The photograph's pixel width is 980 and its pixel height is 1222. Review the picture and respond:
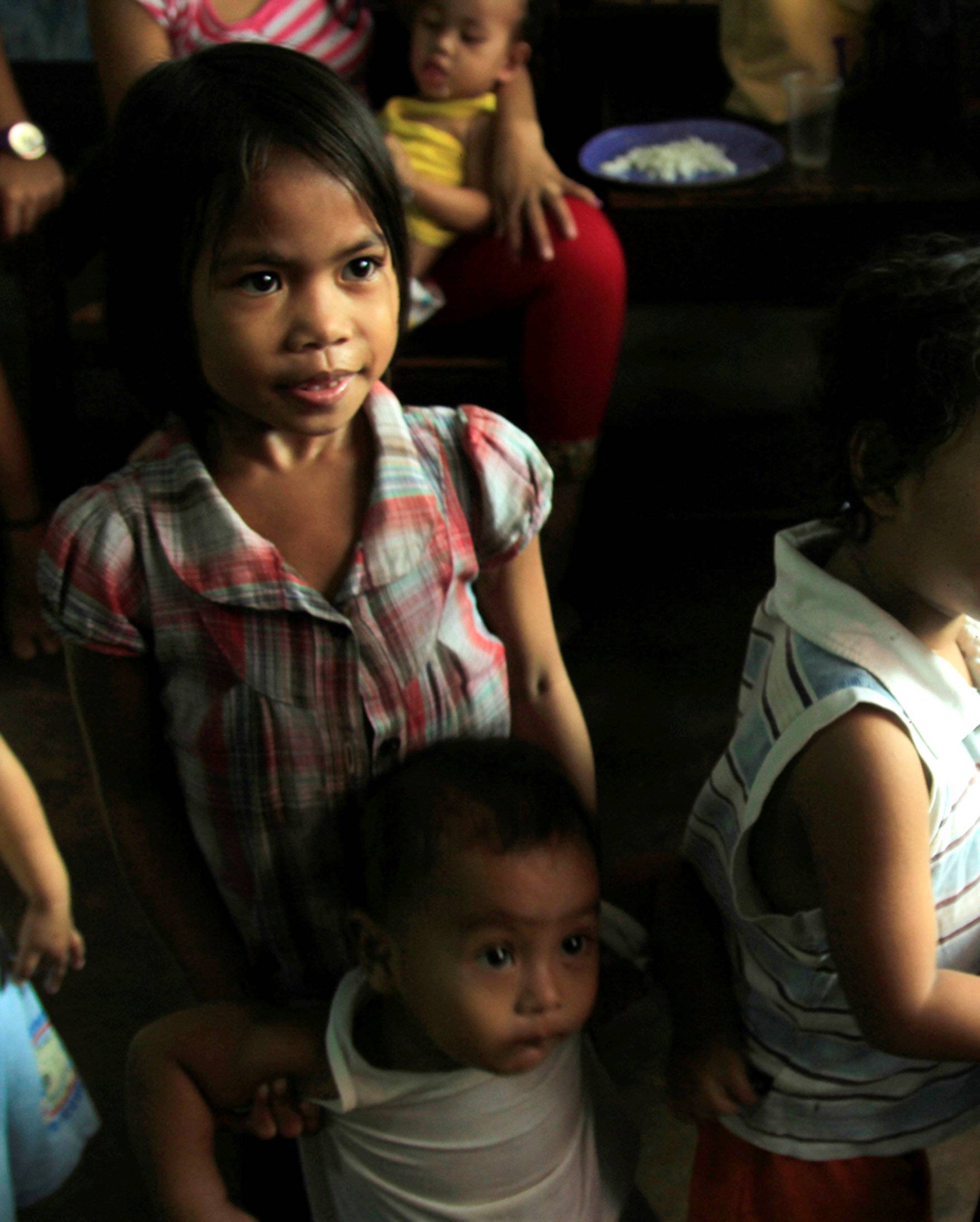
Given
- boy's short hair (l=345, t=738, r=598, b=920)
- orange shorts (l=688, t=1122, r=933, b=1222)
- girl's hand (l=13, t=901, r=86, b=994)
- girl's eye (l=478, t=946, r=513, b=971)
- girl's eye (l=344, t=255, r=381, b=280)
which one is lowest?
orange shorts (l=688, t=1122, r=933, b=1222)

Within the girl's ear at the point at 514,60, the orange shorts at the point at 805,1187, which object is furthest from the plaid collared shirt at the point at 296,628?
the girl's ear at the point at 514,60

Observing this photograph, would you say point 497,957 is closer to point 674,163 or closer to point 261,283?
point 261,283

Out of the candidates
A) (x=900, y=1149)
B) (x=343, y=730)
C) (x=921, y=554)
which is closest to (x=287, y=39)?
(x=343, y=730)

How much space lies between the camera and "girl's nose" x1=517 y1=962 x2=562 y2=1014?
913 mm

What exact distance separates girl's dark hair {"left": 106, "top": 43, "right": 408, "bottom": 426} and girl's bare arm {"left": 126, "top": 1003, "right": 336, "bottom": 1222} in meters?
0.51

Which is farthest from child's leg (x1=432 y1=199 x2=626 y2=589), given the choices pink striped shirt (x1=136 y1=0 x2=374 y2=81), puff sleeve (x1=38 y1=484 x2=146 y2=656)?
puff sleeve (x1=38 y1=484 x2=146 y2=656)

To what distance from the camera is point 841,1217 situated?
1044mm

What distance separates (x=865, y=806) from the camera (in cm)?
79

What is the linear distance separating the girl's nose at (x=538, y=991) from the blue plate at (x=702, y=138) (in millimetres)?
1491

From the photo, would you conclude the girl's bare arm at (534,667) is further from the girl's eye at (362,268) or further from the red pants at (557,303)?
the red pants at (557,303)

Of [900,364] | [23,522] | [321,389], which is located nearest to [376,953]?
[321,389]

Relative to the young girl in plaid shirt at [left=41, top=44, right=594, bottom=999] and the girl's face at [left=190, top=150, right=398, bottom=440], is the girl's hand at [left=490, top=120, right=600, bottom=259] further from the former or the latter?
the girl's face at [left=190, top=150, right=398, bottom=440]

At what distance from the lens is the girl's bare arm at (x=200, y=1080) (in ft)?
3.10

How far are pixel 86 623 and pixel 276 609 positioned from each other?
0.46 feet
